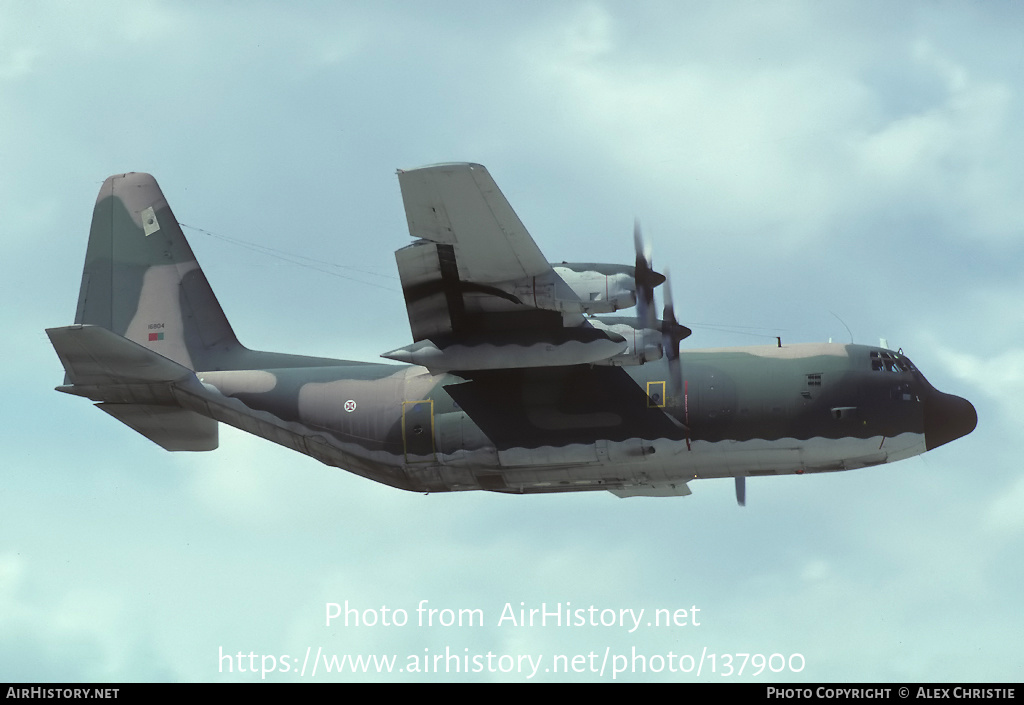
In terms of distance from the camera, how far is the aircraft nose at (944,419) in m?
25.1

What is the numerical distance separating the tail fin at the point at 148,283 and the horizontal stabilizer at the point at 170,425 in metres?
1.20

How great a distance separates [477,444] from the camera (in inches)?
1019

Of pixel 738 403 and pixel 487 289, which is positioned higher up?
pixel 487 289

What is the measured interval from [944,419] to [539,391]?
766cm

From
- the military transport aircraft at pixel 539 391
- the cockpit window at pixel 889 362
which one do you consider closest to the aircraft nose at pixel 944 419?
the military transport aircraft at pixel 539 391

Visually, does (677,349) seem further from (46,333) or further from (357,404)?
(46,333)

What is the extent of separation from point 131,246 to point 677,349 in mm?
13043

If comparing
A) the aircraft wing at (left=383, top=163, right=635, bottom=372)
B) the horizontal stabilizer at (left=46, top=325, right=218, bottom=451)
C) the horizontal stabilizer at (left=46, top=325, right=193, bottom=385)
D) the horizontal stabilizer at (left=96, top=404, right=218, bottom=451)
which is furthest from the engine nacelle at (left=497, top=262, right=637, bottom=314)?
the horizontal stabilizer at (left=96, top=404, right=218, bottom=451)

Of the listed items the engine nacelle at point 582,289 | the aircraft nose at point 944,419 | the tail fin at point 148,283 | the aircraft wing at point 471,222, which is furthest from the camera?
the tail fin at point 148,283

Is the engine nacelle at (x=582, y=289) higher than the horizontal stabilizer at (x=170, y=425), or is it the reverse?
the engine nacelle at (x=582, y=289)

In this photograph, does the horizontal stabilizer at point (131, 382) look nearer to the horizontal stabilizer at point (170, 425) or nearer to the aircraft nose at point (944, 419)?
the horizontal stabilizer at point (170, 425)

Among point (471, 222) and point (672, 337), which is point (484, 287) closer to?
point (471, 222)
